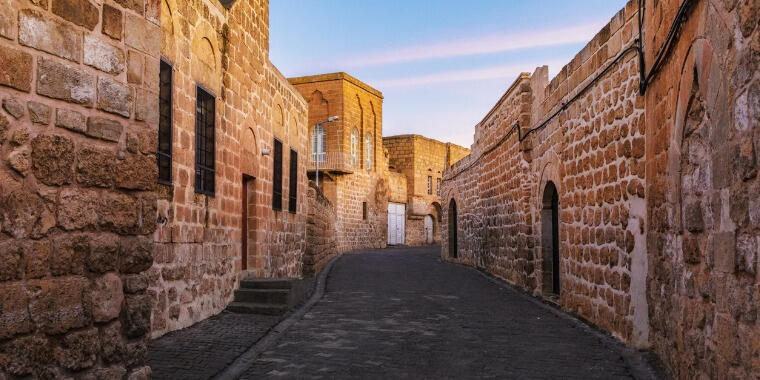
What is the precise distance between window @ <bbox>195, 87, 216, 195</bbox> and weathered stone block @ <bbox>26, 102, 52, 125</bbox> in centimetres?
481

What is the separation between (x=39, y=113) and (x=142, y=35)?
938 millimetres

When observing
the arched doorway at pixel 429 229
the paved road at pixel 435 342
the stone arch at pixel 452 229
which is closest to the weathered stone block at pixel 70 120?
the paved road at pixel 435 342

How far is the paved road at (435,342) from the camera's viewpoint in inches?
205

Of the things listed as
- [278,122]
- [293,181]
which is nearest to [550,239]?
[278,122]

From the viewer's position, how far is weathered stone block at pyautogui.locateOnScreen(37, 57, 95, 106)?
313cm

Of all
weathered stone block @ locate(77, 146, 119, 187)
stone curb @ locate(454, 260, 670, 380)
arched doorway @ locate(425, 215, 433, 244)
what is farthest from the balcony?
weathered stone block @ locate(77, 146, 119, 187)

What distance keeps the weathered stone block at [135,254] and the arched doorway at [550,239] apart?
25.9 feet

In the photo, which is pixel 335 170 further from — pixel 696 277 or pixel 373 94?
pixel 696 277

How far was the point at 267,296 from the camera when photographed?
9.03 metres

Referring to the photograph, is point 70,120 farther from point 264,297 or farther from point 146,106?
point 264,297

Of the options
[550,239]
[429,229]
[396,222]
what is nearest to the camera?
[550,239]

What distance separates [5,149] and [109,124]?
675 mm

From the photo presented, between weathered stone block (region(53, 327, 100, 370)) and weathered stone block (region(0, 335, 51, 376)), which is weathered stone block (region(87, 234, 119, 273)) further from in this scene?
weathered stone block (region(0, 335, 51, 376))

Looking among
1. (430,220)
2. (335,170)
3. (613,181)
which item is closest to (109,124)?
(613,181)
